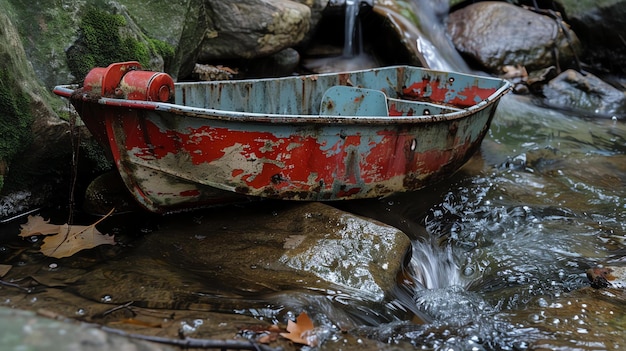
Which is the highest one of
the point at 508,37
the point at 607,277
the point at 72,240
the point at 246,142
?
the point at 246,142

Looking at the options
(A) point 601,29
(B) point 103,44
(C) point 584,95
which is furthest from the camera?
(A) point 601,29

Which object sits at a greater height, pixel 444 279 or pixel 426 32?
Result: pixel 426 32

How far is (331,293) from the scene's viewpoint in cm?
338

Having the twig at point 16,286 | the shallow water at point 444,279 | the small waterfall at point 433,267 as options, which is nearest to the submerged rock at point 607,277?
the shallow water at point 444,279

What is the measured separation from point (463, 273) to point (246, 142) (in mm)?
2093

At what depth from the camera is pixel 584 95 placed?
33.7 ft

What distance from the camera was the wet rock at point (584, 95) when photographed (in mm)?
10062

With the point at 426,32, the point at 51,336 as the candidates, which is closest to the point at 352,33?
the point at 426,32

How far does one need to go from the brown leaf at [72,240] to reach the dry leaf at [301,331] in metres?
1.82

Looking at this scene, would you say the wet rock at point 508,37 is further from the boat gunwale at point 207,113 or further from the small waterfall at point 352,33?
the boat gunwale at point 207,113

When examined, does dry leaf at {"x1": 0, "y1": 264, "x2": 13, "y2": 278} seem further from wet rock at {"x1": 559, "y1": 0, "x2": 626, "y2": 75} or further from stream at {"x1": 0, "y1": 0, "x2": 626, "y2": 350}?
wet rock at {"x1": 559, "y1": 0, "x2": 626, "y2": 75}

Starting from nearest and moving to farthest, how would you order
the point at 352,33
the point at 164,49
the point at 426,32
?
the point at 164,49, the point at 352,33, the point at 426,32

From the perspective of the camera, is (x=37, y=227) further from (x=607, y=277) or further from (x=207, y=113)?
(x=607, y=277)

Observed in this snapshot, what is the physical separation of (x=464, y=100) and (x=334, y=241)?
155 inches
